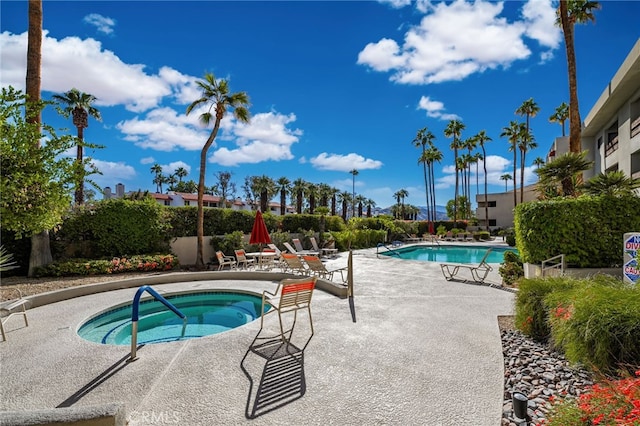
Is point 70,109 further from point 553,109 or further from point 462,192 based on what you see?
point 462,192

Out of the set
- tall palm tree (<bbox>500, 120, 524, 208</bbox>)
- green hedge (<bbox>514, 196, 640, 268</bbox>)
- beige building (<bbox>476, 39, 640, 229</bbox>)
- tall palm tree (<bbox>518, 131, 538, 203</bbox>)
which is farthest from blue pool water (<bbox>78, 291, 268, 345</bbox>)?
tall palm tree (<bbox>518, 131, 538, 203</bbox>)

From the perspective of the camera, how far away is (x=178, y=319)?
6961 millimetres

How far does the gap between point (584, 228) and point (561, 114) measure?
31.6 m

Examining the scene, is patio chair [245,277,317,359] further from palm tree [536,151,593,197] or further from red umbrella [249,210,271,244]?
palm tree [536,151,593,197]

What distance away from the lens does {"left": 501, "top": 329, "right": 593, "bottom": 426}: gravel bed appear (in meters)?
2.99

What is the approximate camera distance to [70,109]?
77.7ft

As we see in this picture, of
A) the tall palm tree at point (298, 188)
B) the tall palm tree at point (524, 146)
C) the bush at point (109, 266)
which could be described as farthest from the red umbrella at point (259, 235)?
the tall palm tree at point (298, 188)

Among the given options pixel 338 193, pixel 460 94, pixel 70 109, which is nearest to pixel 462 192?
pixel 338 193

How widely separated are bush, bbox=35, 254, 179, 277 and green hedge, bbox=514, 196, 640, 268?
1303 cm

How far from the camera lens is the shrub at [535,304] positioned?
4.71 m

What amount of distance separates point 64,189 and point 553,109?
41282 millimetres

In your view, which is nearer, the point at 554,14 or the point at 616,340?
the point at 616,340

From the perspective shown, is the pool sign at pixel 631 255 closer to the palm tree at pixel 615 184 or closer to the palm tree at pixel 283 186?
the palm tree at pixel 615 184

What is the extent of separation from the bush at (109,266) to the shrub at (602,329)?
12660 mm
